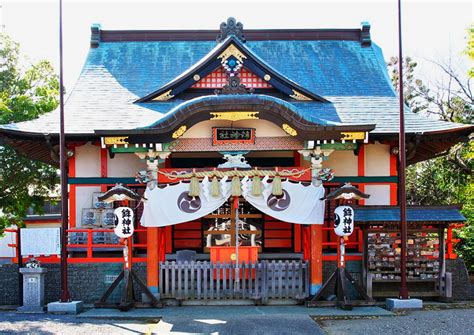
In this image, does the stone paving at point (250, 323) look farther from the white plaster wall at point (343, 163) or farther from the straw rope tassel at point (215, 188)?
the white plaster wall at point (343, 163)

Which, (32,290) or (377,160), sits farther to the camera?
(377,160)

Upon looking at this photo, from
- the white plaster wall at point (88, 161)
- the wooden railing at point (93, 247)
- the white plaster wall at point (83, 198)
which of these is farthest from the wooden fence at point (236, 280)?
the white plaster wall at point (88, 161)

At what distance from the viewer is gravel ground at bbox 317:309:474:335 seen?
10.9 meters

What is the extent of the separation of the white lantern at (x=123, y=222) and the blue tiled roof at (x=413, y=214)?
5476mm

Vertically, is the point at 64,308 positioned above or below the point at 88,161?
below

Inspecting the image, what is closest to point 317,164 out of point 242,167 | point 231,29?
point 242,167

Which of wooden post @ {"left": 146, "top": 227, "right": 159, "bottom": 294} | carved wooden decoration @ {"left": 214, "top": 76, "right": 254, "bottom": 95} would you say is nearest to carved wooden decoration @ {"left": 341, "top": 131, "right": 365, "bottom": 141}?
carved wooden decoration @ {"left": 214, "top": 76, "right": 254, "bottom": 95}

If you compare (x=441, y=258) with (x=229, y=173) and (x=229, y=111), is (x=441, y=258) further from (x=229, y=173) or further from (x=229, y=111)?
(x=229, y=111)

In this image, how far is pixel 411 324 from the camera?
1148 centimetres

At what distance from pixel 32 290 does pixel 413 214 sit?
937cm

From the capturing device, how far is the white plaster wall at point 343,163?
16.4 meters

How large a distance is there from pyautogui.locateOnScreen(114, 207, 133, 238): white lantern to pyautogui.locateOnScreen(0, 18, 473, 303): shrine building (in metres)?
0.51

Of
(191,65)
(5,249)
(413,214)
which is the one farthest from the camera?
(5,249)

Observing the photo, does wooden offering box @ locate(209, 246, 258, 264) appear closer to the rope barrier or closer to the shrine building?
the shrine building
